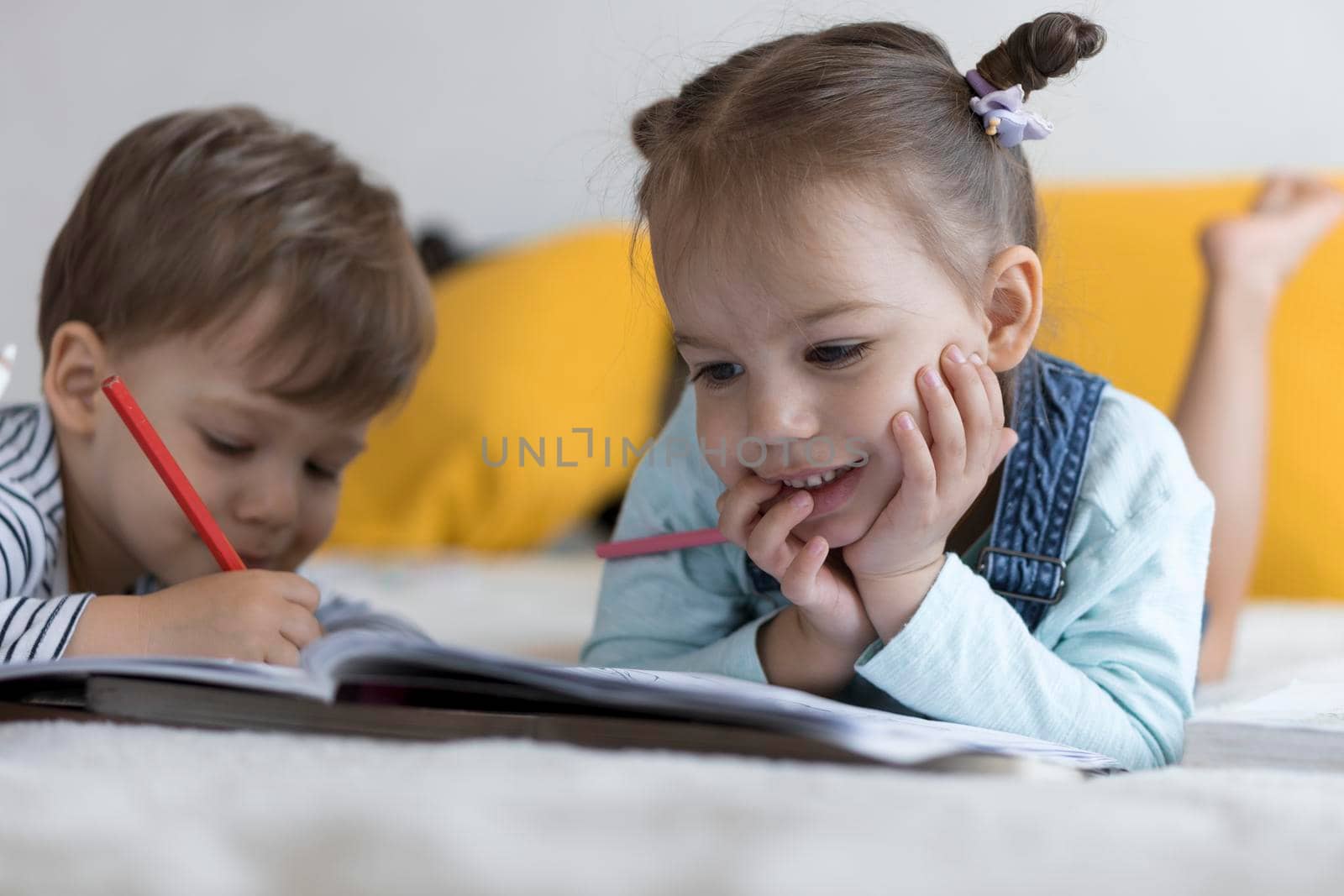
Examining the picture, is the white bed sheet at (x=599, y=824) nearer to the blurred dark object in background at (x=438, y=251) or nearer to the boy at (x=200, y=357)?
the boy at (x=200, y=357)

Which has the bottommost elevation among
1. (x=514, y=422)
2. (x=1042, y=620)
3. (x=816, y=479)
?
(x=514, y=422)

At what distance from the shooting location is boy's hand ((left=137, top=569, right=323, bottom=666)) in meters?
0.75

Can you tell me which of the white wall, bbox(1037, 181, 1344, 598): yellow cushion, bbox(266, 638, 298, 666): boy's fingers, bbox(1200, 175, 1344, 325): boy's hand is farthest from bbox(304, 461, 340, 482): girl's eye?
bbox(1200, 175, 1344, 325): boy's hand

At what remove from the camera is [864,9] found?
2.75 feet

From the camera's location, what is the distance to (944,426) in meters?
0.71

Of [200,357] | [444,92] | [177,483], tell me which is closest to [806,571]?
[177,483]

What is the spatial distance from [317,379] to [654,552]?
0.28m

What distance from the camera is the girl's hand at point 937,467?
702 millimetres

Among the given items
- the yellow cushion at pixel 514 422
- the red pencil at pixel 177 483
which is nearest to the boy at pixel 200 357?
the red pencil at pixel 177 483

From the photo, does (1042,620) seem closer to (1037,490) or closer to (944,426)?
Answer: (1037,490)

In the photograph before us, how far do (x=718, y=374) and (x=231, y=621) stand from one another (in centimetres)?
32

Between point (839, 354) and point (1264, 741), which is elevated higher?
point (839, 354)

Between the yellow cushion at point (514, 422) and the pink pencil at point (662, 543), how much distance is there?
0.66 metres

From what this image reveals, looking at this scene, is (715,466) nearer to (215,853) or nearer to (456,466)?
(215,853)
